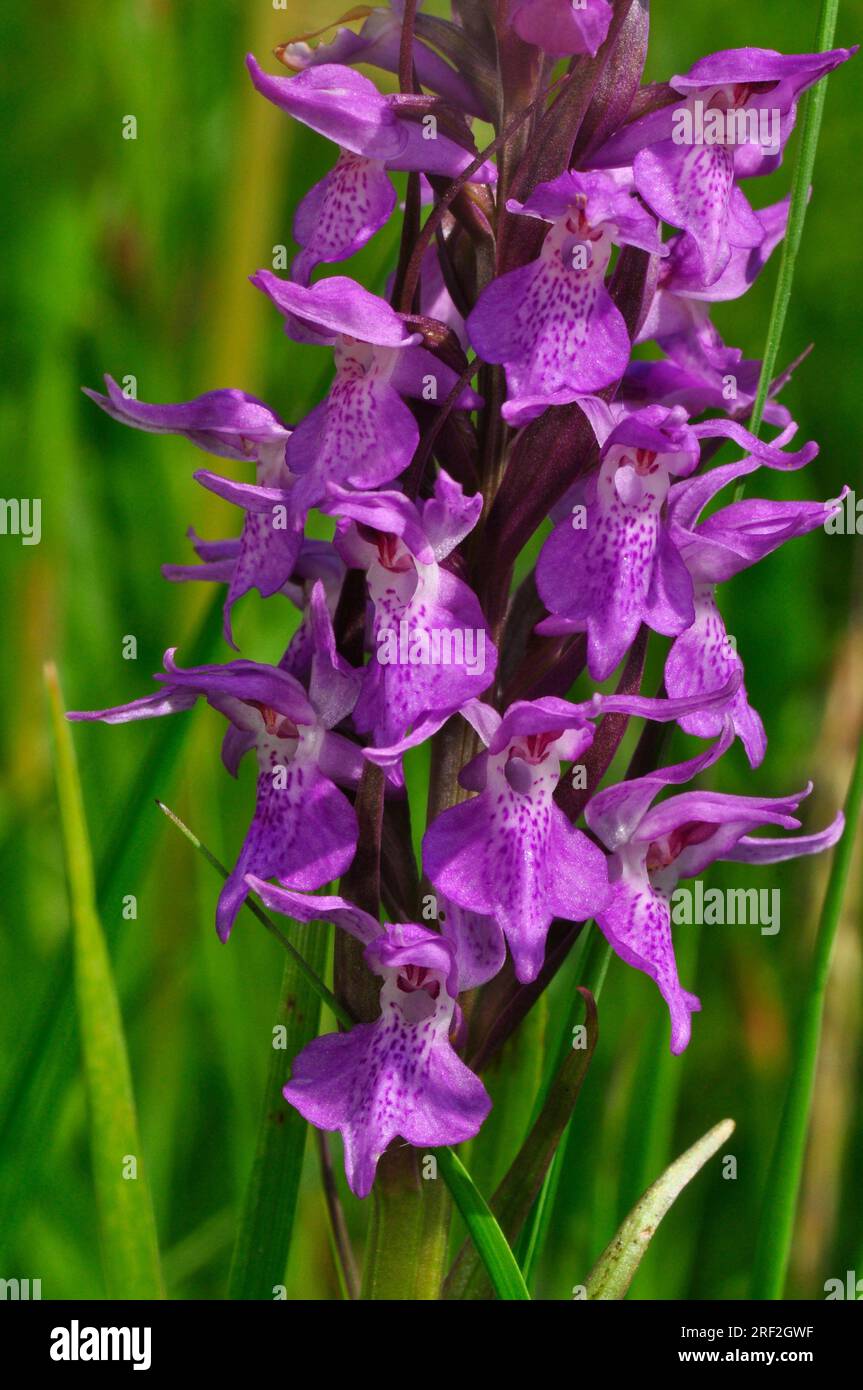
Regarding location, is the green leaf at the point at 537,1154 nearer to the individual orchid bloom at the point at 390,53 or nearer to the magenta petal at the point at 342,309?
the magenta petal at the point at 342,309

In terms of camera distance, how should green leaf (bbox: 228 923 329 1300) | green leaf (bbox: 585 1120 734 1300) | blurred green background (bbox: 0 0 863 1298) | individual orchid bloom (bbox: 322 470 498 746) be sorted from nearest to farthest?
individual orchid bloom (bbox: 322 470 498 746) < green leaf (bbox: 585 1120 734 1300) < green leaf (bbox: 228 923 329 1300) < blurred green background (bbox: 0 0 863 1298)

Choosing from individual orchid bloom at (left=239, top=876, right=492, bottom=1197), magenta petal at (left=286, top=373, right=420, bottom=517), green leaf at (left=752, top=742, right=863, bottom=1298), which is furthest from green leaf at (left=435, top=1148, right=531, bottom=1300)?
magenta petal at (left=286, top=373, right=420, bottom=517)

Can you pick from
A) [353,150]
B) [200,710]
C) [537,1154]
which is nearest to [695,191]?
[353,150]

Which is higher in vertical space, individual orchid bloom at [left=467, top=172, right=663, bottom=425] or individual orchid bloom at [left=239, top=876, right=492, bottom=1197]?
individual orchid bloom at [left=467, top=172, right=663, bottom=425]

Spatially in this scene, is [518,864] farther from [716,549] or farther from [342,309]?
[342,309]

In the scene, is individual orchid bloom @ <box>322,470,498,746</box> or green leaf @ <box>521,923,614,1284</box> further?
green leaf @ <box>521,923,614,1284</box>

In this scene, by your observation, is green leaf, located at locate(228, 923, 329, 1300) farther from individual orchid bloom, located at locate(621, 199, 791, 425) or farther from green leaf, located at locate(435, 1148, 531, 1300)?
individual orchid bloom, located at locate(621, 199, 791, 425)

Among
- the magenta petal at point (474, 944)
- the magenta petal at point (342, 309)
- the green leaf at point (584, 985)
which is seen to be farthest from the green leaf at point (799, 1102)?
the magenta petal at point (342, 309)
